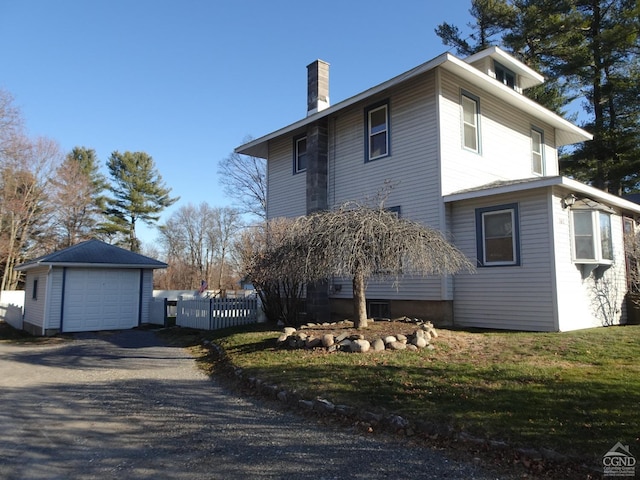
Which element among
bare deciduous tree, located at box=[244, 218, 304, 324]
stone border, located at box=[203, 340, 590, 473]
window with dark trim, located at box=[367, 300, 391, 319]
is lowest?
stone border, located at box=[203, 340, 590, 473]

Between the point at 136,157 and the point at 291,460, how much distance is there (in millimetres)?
45914

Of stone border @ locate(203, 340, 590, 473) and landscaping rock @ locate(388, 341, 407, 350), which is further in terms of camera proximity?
landscaping rock @ locate(388, 341, 407, 350)

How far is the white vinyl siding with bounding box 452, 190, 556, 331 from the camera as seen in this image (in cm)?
1000

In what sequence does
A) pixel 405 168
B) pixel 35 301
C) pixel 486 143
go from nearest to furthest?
pixel 405 168
pixel 486 143
pixel 35 301

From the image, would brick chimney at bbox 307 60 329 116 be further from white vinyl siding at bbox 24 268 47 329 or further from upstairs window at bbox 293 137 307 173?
white vinyl siding at bbox 24 268 47 329

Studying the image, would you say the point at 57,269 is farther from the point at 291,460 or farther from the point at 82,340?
the point at 291,460

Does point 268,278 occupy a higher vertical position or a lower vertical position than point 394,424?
higher

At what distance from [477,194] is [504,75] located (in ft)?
21.2

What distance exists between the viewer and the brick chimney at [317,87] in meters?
16.1

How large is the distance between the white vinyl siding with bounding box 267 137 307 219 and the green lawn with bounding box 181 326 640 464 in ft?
24.6

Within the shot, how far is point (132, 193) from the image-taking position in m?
43.2

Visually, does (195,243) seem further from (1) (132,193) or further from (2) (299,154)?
(2) (299,154)

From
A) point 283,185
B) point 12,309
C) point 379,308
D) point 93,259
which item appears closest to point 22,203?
point 12,309

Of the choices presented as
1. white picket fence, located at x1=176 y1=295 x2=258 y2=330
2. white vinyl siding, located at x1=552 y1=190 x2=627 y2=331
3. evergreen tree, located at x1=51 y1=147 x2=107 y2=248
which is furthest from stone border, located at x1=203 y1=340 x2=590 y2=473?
evergreen tree, located at x1=51 y1=147 x2=107 y2=248
